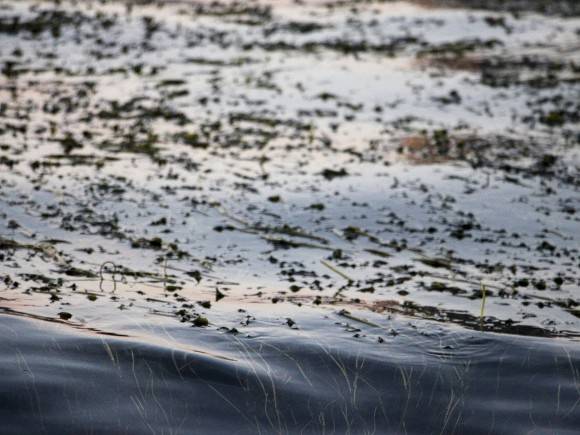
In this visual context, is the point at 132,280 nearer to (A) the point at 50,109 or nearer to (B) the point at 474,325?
(B) the point at 474,325

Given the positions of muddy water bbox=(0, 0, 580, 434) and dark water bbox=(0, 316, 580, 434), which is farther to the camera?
muddy water bbox=(0, 0, 580, 434)

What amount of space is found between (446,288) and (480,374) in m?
1.18

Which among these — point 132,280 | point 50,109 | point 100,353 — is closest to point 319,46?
point 50,109

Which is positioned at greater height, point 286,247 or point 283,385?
point 286,247

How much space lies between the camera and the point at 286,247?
6.74m

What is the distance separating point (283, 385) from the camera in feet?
15.4

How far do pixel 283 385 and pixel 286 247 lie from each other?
2.18m

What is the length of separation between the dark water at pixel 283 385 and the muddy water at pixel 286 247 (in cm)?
1

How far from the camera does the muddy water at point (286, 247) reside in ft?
15.0

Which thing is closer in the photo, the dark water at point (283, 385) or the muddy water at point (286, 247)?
the dark water at point (283, 385)

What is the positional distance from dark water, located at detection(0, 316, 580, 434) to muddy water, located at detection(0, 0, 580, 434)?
0.01 meters

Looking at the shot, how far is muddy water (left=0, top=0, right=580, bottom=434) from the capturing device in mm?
4574

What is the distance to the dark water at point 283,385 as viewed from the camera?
4.36 m

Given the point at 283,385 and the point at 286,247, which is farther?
the point at 286,247
